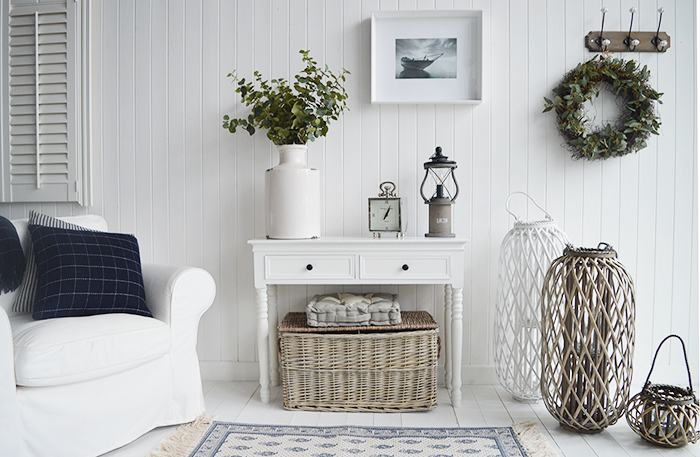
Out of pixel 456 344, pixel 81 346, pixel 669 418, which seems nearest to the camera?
pixel 81 346

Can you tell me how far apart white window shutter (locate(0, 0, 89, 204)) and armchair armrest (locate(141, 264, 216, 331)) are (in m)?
0.85

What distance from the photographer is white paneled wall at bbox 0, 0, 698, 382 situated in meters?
2.38

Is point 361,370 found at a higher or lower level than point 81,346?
lower

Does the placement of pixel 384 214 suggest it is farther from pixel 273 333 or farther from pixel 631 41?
pixel 631 41

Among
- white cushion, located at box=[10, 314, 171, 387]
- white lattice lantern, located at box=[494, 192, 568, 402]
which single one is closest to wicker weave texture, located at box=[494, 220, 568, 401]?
white lattice lantern, located at box=[494, 192, 568, 402]

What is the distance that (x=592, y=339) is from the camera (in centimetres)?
184

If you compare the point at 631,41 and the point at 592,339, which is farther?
the point at 631,41

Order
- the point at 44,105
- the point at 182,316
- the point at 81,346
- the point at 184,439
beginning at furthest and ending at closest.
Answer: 1. the point at 44,105
2. the point at 182,316
3. the point at 184,439
4. the point at 81,346

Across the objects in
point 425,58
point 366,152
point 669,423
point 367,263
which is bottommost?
point 669,423

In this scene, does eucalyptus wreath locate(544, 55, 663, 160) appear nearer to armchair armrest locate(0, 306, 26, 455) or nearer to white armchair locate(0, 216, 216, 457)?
white armchair locate(0, 216, 216, 457)

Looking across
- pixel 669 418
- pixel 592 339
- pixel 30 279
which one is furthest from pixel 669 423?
pixel 30 279

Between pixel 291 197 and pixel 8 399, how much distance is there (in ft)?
3.99

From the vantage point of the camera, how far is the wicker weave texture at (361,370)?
205 cm

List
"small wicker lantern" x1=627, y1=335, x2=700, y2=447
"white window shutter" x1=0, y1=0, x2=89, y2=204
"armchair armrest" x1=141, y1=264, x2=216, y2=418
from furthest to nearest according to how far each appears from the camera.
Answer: "white window shutter" x1=0, y1=0, x2=89, y2=204 → "armchair armrest" x1=141, y1=264, x2=216, y2=418 → "small wicker lantern" x1=627, y1=335, x2=700, y2=447
